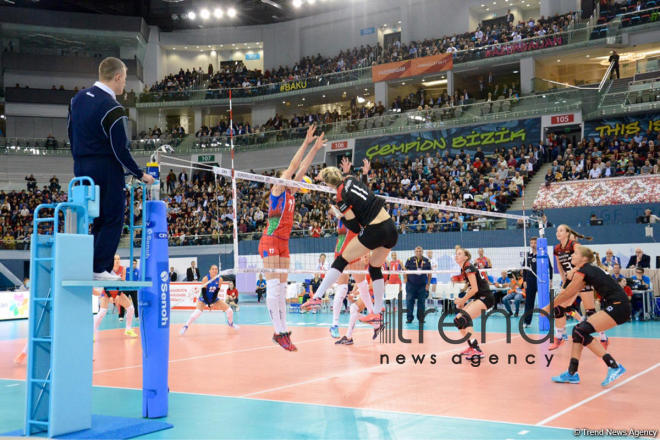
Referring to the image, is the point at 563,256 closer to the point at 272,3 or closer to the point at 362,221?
the point at 362,221

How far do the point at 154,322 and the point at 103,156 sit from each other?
162 centimetres

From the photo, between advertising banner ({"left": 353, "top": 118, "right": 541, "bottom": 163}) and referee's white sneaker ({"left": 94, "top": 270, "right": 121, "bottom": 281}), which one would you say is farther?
advertising banner ({"left": 353, "top": 118, "right": 541, "bottom": 163})

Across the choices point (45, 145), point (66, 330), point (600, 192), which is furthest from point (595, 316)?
point (45, 145)

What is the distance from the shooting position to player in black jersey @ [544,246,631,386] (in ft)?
22.9

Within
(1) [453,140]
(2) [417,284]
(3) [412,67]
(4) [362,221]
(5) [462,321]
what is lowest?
(5) [462,321]

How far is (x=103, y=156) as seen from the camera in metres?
5.42

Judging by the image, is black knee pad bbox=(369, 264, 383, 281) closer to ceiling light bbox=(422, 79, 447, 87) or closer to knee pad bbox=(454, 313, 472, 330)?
knee pad bbox=(454, 313, 472, 330)

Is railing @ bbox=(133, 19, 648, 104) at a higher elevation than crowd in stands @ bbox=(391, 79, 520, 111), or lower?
higher

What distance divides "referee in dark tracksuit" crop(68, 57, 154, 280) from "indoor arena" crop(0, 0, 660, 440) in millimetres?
20

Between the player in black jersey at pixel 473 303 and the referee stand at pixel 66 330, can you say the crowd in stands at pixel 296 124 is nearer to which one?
the player in black jersey at pixel 473 303

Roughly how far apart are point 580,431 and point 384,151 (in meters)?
28.8

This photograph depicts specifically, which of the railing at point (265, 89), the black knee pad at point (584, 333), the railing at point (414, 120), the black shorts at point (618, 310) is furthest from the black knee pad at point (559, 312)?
the railing at point (265, 89)

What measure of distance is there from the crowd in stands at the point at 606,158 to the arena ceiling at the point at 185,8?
74.6ft

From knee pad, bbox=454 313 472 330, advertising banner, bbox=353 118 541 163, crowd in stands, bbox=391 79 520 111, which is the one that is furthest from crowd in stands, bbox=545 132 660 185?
knee pad, bbox=454 313 472 330
